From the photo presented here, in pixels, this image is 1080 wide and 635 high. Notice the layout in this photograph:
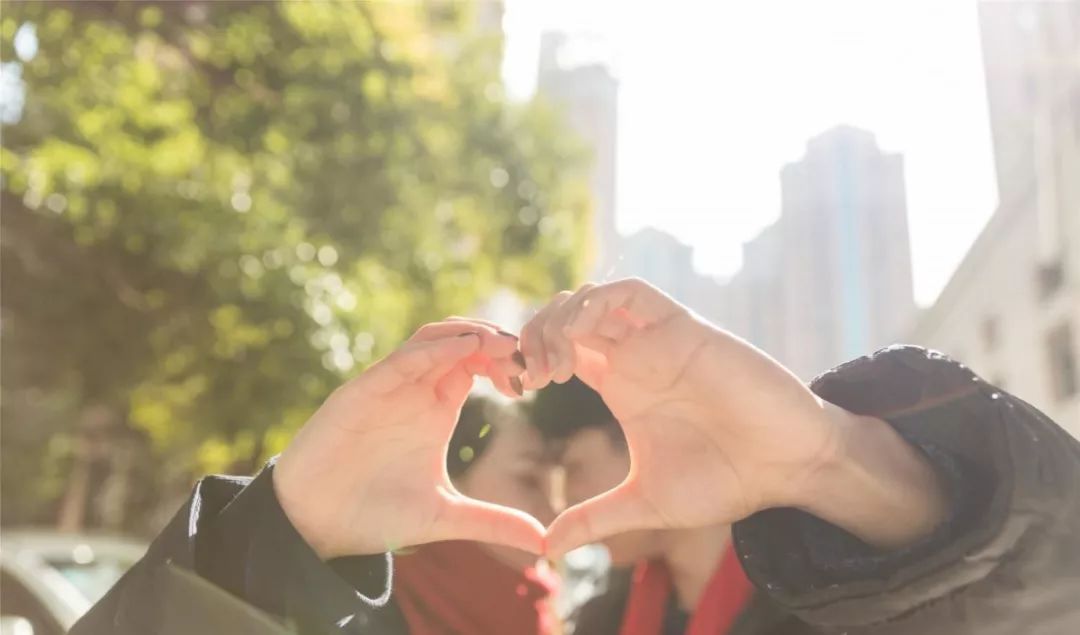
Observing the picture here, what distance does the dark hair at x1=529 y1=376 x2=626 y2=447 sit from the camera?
0.56 meters

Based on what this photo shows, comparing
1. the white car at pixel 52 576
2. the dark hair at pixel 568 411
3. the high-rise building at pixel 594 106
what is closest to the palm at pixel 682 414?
the dark hair at pixel 568 411

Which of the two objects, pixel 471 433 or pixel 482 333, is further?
pixel 471 433

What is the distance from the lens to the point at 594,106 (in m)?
1.19

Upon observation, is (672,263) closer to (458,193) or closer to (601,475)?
(601,475)

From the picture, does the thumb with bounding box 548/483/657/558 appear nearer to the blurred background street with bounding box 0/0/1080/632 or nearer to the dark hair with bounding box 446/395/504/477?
the dark hair with bounding box 446/395/504/477

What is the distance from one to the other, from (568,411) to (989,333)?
0.61 m

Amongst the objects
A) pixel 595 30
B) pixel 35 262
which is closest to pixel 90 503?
pixel 35 262

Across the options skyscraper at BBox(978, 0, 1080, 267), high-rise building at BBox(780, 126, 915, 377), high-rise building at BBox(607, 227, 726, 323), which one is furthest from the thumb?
skyscraper at BBox(978, 0, 1080, 267)

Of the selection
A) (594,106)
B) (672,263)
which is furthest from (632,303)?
(594,106)

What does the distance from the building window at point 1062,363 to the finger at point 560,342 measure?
65 cm

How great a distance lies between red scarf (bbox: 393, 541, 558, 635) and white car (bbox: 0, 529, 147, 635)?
26.0 inches

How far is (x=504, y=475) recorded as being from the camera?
0.62m

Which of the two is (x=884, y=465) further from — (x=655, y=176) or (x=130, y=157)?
(x=130, y=157)

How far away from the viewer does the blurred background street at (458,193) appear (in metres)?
0.94
